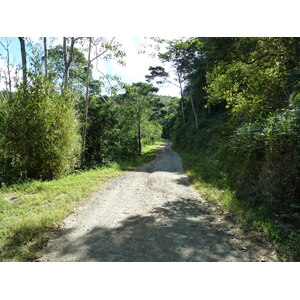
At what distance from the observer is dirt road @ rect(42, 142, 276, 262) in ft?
9.68

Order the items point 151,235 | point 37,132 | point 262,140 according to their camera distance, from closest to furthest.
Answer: point 151,235 → point 262,140 → point 37,132

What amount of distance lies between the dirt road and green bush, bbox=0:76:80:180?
3616mm

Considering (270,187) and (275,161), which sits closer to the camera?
(270,187)

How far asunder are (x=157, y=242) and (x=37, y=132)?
6.77m

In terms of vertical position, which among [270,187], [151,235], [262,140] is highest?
[262,140]

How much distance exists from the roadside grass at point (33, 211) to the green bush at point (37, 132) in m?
1.16

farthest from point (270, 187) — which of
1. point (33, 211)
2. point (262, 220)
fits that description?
point (33, 211)

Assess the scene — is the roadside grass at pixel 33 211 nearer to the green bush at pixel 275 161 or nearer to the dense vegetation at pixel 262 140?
the dense vegetation at pixel 262 140

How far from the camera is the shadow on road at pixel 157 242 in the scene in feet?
9.57

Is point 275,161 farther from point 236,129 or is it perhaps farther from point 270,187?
point 236,129

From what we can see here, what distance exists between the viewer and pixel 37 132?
7.64 m

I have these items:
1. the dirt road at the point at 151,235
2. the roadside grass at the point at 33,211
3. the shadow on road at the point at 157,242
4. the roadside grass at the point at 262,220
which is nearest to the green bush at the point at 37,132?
the roadside grass at the point at 33,211

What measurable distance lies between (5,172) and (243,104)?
33.9ft

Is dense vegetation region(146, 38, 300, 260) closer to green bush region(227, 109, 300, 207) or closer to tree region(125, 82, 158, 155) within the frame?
green bush region(227, 109, 300, 207)
